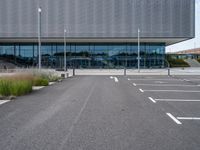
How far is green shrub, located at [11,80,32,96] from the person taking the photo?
1398cm

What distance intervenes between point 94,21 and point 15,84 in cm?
4874

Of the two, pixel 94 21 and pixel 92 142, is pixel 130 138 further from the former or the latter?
pixel 94 21

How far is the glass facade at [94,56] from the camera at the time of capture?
66625 millimetres

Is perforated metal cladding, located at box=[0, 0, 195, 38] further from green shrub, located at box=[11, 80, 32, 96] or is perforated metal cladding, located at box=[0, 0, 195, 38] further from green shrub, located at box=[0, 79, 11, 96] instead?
green shrub, located at box=[0, 79, 11, 96]

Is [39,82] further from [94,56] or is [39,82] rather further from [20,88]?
[94,56]

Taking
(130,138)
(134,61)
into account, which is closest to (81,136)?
(130,138)

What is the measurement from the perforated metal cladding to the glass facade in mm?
6640

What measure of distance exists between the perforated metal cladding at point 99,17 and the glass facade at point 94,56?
6.64 metres

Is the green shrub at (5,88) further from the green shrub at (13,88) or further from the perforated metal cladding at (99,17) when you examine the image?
the perforated metal cladding at (99,17)

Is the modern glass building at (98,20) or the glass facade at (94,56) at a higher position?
the modern glass building at (98,20)

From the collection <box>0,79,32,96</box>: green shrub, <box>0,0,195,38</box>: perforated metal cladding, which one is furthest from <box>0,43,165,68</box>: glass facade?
<box>0,79,32,96</box>: green shrub

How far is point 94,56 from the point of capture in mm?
66812

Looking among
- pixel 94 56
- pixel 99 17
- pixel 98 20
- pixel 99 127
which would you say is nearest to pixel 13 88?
pixel 99 127

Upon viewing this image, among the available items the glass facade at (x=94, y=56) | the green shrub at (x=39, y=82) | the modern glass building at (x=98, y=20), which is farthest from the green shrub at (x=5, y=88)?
the glass facade at (x=94, y=56)
